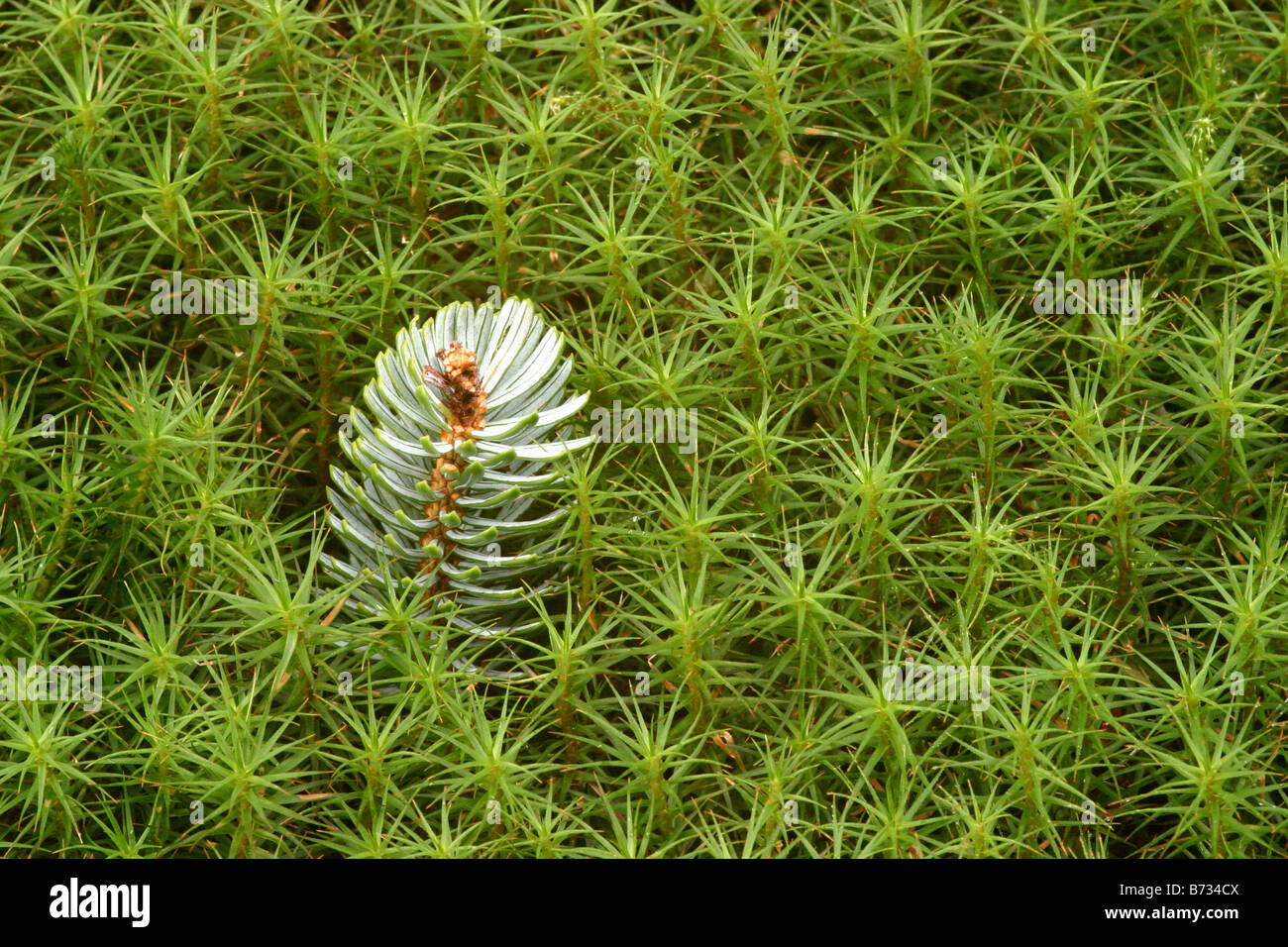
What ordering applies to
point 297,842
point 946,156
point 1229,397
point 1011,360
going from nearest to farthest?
point 297,842
point 1229,397
point 1011,360
point 946,156

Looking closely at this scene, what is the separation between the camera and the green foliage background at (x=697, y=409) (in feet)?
6.08

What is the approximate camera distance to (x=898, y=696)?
1863 millimetres

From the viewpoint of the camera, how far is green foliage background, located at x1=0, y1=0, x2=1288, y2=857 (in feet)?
6.08

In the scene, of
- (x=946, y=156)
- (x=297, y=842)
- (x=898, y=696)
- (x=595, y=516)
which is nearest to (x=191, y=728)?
(x=297, y=842)

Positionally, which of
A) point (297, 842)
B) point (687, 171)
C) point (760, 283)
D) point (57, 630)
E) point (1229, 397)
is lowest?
point (297, 842)

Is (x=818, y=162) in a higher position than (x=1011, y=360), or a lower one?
higher

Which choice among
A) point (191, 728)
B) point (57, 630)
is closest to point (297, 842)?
point (191, 728)

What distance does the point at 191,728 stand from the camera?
187 cm

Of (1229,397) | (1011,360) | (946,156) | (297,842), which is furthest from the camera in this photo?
(946,156)

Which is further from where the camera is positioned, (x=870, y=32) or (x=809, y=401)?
(x=870, y=32)

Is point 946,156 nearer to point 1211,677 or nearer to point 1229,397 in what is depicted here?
point 1229,397

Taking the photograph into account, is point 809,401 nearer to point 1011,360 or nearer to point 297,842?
point 1011,360

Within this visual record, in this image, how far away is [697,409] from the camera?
208 cm

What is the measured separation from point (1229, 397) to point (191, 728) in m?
1.48
